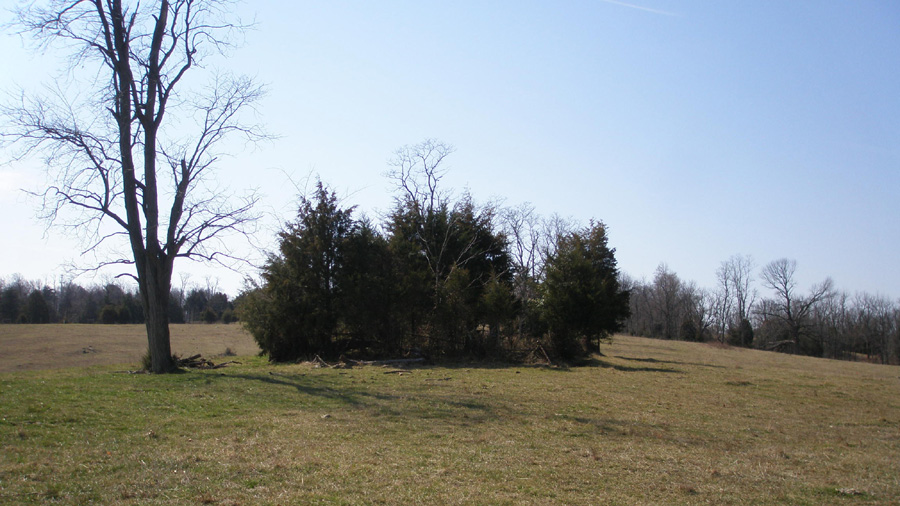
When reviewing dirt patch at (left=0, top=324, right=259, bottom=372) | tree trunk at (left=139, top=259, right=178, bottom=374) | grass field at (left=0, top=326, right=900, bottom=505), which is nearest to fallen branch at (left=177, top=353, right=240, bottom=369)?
tree trunk at (left=139, top=259, right=178, bottom=374)

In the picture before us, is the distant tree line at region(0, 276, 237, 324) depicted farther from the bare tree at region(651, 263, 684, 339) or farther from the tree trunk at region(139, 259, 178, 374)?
the bare tree at region(651, 263, 684, 339)

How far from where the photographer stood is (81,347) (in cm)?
3178

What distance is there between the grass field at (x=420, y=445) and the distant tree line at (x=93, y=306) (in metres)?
31.9

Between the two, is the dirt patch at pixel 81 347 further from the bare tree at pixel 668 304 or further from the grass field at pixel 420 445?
the bare tree at pixel 668 304

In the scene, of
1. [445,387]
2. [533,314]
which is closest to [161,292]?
[445,387]

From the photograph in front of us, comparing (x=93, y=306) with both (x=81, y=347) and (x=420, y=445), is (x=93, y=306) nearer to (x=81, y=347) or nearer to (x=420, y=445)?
(x=81, y=347)

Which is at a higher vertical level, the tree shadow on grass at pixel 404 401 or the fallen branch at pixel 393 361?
the tree shadow on grass at pixel 404 401

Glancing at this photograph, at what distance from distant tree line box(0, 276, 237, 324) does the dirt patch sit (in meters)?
4.04

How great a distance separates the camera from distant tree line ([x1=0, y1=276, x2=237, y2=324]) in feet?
186

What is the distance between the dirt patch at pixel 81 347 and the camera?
84.7ft

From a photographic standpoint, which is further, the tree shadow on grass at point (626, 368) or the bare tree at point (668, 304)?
the bare tree at point (668, 304)

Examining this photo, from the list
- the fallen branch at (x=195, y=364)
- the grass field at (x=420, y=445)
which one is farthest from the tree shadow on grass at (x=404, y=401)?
the fallen branch at (x=195, y=364)

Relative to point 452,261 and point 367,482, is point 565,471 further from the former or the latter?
point 452,261

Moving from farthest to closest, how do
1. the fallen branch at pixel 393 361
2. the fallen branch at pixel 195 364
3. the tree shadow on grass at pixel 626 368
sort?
the tree shadow on grass at pixel 626 368, the fallen branch at pixel 393 361, the fallen branch at pixel 195 364
